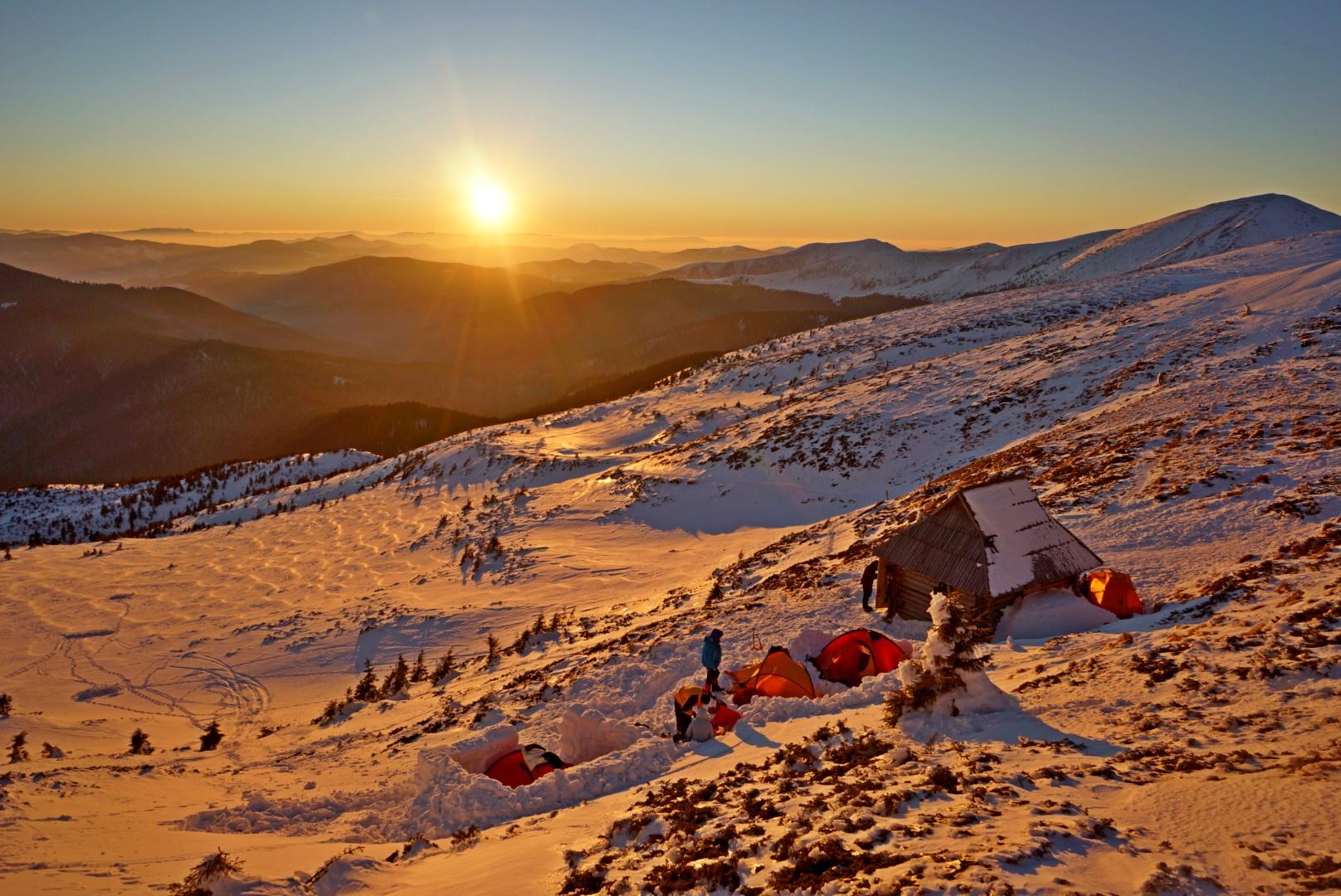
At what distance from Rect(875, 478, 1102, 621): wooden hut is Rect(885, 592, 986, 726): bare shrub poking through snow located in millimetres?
3575

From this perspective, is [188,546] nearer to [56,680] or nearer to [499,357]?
[56,680]

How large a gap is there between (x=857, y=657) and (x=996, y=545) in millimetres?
3080

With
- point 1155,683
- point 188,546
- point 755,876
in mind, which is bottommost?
point 188,546

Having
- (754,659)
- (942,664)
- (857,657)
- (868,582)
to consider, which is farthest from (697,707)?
(868,582)

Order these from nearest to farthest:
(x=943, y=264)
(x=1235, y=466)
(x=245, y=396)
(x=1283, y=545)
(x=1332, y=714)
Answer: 1. (x=1332, y=714)
2. (x=1283, y=545)
3. (x=1235, y=466)
4. (x=245, y=396)
5. (x=943, y=264)

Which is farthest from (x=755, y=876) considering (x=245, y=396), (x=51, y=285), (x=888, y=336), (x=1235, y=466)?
(x=51, y=285)

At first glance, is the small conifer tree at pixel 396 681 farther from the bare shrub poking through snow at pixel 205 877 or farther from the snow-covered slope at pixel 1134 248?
the snow-covered slope at pixel 1134 248

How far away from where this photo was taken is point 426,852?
312 inches

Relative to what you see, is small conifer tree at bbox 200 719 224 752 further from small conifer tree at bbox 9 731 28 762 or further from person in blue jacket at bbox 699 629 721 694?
person in blue jacket at bbox 699 629 721 694

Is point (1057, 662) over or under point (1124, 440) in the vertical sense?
under

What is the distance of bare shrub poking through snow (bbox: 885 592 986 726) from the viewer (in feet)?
25.2

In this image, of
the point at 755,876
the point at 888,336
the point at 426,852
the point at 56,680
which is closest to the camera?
the point at 755,876

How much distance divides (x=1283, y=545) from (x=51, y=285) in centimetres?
21114

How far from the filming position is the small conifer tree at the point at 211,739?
44.5ft
